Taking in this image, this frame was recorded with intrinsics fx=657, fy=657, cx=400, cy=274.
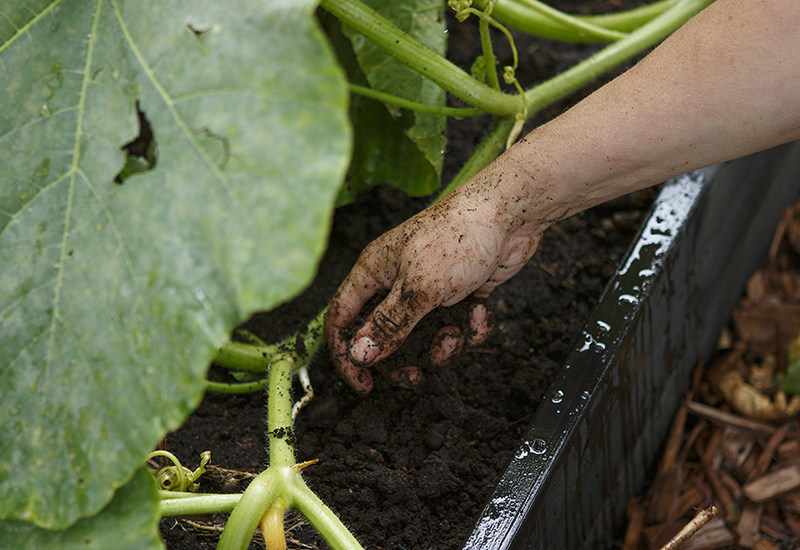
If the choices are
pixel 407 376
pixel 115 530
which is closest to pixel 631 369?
pixel 407 376

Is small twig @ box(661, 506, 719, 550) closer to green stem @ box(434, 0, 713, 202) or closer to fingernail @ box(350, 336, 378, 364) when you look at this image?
fingernail @ box(350, 336, 378, 364)

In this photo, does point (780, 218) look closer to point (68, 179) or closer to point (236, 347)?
point (236, 347)

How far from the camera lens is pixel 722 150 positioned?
3.18 ft

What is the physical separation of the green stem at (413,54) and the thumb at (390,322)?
43cm

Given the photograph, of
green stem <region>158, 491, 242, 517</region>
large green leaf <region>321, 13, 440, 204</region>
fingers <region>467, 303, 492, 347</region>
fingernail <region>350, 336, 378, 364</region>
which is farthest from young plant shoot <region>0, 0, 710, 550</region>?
large green leaf <region>321, 13, 440, 204</region>

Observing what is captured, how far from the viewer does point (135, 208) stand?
71 cm

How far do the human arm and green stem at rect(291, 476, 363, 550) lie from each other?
26 centimetres

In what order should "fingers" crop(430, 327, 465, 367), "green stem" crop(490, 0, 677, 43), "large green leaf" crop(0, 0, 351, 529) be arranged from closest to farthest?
"large green leaf" crop(0, 0, 351, 529)
"fingers" crop(430, 327, 465, 367)
"green stem" crop(490, 0, 677, 43)

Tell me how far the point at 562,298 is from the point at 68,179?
117cm

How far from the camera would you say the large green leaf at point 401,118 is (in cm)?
141

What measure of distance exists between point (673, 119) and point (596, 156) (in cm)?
12

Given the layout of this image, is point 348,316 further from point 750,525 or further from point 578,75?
point 750,525

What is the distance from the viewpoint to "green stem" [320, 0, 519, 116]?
1150 mm

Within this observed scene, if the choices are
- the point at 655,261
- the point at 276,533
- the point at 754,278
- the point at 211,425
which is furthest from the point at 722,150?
the point at 754,278
